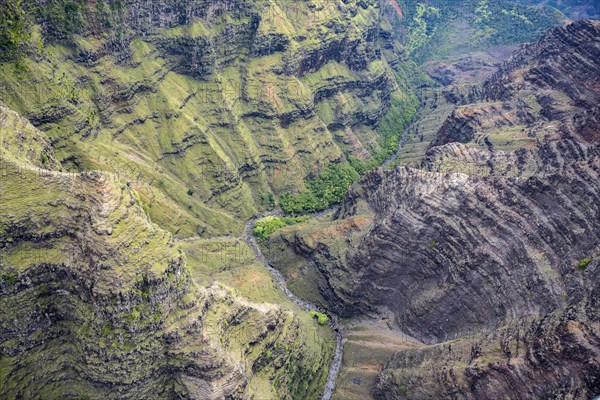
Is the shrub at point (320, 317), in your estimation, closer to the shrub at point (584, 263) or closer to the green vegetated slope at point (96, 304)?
the green vegetated slope at point (96, 304)

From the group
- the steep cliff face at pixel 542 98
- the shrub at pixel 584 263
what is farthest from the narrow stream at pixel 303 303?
the steep cliff face at pixel 542 98

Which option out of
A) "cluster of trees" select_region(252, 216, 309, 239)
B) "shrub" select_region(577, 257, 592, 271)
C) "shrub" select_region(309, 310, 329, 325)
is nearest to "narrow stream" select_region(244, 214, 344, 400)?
"shrub" select_region(309, 310, 329, 325)

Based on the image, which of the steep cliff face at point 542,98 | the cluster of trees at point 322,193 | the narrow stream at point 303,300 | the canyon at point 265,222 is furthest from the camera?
the cluster of trees at point 322,193

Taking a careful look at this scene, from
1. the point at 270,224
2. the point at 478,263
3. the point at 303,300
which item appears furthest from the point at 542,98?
the point at 303,300

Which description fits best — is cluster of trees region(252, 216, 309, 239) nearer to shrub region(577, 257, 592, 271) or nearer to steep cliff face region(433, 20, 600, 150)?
steep cliff face region(433, 20, 600, 150)

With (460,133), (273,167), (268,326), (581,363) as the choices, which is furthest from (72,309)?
(460,133)

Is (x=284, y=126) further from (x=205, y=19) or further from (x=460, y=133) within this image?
(x=460, y=133)
